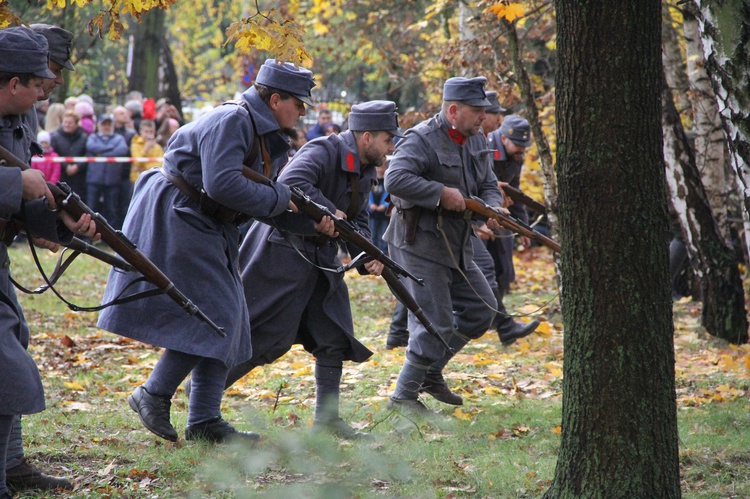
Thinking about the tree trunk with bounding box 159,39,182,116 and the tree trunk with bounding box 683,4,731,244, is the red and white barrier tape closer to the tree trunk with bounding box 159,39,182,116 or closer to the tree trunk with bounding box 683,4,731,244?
the tree trunk with bounding box 159,39,182,116

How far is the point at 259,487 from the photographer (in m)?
2.54

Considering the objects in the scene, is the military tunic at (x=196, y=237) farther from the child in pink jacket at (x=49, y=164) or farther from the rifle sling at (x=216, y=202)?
the child in pink jacket at (x=49, y=164)

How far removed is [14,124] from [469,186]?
3.47 m

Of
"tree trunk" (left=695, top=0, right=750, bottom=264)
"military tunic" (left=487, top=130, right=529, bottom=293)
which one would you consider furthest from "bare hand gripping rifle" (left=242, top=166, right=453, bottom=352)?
"military tunic" (left=487, top=130, right=529, bottom=293)

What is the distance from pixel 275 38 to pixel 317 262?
1.44 meters

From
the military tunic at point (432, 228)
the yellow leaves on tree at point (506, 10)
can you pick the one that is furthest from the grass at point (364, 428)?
the yellow leaves on tree at point (506, 10)

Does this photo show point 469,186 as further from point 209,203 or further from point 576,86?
point 576,86

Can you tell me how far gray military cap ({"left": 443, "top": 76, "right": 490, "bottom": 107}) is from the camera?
655cm

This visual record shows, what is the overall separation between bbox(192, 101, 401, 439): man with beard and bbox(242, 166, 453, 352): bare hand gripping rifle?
80 mm

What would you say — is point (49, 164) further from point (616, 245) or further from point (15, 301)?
point (616, 245)

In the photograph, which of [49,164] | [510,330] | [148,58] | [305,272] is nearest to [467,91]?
[305,272]

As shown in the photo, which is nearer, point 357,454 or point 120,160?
point 357,454

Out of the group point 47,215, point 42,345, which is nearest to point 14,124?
point 47,215

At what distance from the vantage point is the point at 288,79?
17.4 feet
